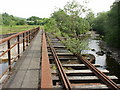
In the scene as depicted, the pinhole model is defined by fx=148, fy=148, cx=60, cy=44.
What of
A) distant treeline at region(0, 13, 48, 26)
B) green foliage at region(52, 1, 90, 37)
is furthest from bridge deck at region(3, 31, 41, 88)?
distant treeline at region(0, 13, 48, 26)

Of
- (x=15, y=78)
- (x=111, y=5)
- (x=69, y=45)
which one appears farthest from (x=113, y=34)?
(x=15, y=78)

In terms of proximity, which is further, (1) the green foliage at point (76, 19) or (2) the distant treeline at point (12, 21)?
(2) the distant treeline at point (12, 21)

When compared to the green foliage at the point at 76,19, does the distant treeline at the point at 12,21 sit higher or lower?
higher

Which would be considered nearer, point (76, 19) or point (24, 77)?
point (24, 77)

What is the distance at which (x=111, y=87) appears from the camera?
4535 millimetres

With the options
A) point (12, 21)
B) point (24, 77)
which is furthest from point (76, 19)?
point (12, 21)

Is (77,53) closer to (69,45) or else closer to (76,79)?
(69,45)

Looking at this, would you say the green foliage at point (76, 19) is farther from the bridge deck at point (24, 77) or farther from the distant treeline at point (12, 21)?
the distant treeline at point (12, 21)

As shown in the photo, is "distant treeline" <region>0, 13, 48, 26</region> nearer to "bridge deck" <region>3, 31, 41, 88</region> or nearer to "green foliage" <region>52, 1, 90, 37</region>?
"green foliage" <region>52, 1, 90, 37</region>

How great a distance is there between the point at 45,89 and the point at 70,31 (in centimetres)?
959

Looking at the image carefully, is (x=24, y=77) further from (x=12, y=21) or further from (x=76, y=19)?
(x=12, y=21)

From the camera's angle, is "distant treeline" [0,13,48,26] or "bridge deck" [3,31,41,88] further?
"distant treeline" [0,13,48,26]

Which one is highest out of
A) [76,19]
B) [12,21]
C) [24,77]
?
[12,21]

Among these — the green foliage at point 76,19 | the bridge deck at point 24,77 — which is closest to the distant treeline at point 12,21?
the green foliage at point 76,19
